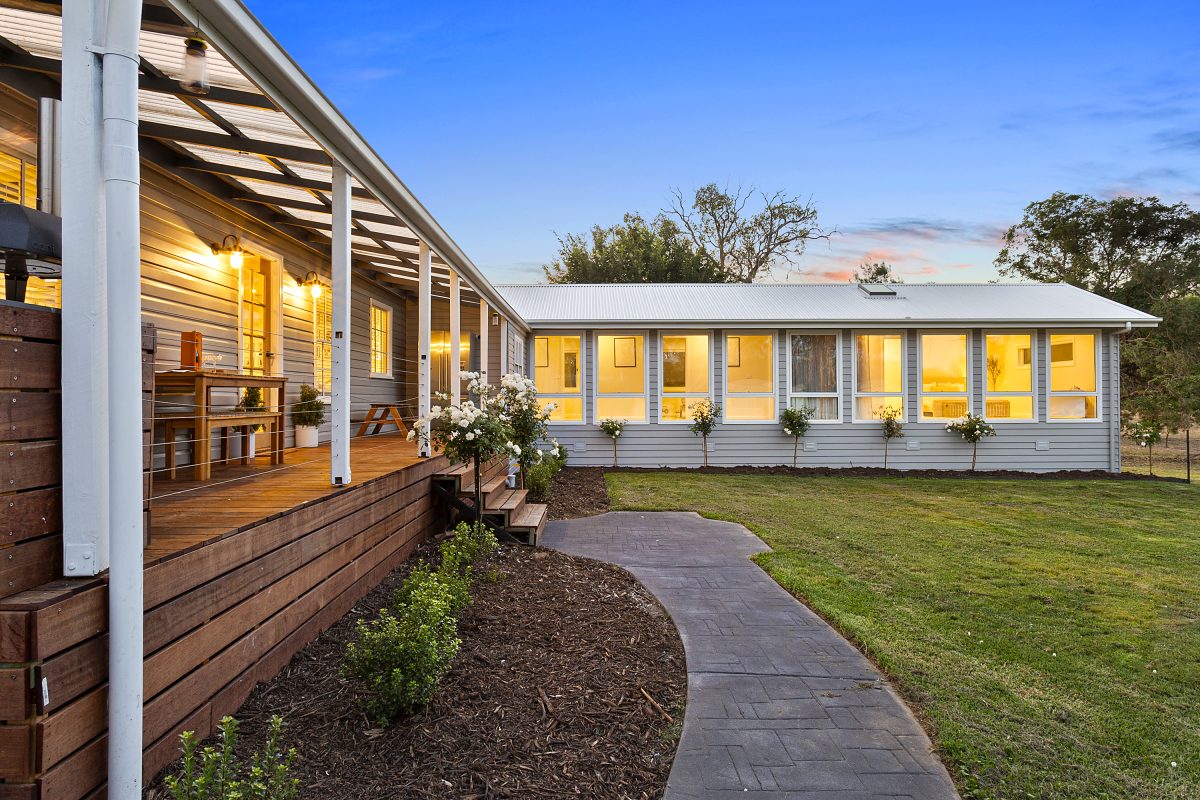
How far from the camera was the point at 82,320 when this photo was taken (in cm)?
179

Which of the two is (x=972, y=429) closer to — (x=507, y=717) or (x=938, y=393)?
(x=938, y=393)

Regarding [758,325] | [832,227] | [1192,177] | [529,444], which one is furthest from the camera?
[832,227]

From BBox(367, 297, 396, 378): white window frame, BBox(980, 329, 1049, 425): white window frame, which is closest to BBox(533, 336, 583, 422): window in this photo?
BBox(367, 297, 396, 378): white window frame

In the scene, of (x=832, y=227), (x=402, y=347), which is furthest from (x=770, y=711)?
(x=832, y=227)

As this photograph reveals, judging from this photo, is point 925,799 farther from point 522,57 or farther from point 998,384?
point 522,57

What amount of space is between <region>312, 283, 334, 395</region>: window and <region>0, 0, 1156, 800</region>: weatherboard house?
8 centimetres

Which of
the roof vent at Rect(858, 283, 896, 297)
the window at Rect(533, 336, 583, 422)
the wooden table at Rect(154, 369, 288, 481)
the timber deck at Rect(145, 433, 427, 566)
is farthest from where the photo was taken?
the roof vent at Rect(858, 283, 896, 297)

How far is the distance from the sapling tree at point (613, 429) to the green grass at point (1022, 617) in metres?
3.38

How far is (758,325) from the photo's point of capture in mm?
12773

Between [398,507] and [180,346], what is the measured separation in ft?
7.45

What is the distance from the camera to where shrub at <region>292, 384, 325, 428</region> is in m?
7.01

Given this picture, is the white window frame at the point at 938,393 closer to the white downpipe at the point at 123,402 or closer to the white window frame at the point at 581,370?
the white window frame at the point at 581,370

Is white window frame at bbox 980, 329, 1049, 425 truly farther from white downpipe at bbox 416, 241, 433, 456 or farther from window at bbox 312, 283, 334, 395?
window at bbox 312, 283, 334, 395

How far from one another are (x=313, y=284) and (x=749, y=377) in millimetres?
8404
